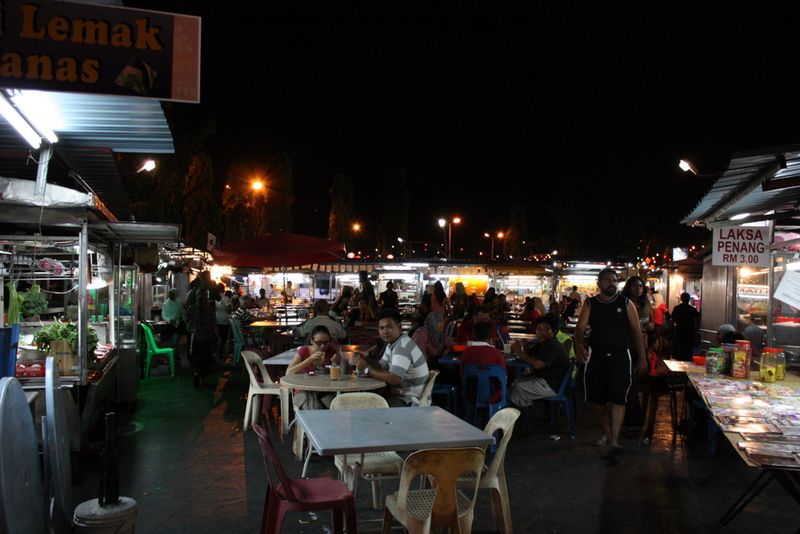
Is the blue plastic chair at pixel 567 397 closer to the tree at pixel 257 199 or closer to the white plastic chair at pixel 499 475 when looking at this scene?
the white plastic chair at pixel 499 475

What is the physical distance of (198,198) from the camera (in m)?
23.3

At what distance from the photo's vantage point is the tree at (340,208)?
1789 inches

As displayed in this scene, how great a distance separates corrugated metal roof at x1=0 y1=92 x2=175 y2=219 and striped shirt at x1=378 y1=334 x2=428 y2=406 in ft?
9.84

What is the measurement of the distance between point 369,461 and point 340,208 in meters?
41.7

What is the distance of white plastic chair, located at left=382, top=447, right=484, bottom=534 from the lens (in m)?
3.48

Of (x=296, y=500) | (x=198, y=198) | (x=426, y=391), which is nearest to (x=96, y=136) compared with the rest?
(x=426, y=391)

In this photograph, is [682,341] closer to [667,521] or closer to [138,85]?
[667,521]

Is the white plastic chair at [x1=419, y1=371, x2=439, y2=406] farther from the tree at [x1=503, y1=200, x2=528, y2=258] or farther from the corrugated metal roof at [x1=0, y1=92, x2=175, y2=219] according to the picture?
the tree at [x1=503, y1=200, x2=528, y2=258]

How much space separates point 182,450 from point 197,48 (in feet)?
14.9

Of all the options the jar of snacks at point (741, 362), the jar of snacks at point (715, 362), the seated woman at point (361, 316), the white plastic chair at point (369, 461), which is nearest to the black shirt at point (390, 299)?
the seated woman at point (361, 316)

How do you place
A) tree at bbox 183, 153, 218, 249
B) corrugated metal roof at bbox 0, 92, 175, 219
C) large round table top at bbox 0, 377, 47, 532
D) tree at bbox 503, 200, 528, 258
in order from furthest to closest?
tree at bbox 503, 200, 528, 258, tree at bbox 183, 153, 218, 249, corrugated metal roof at bbox 0, 92, 175, 219, large round table top at bbox 0, 377, 47, 532

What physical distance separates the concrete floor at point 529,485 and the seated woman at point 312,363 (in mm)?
563

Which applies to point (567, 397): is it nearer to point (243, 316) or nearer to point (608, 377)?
point (608, 377)

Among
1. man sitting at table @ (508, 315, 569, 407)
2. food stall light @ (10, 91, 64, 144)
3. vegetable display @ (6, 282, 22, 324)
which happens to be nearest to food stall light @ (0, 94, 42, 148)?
food stall light @ (10, 91, 64, 144)
